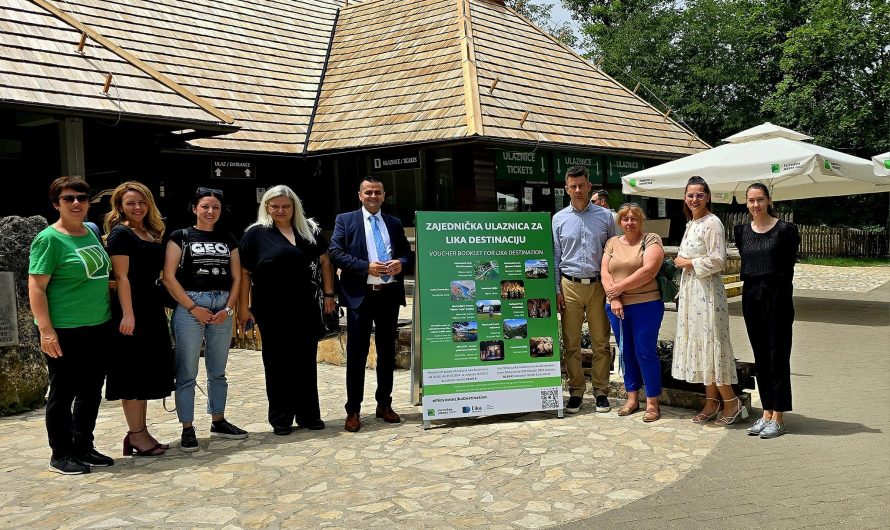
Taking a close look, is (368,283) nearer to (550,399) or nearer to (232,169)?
(550,399)

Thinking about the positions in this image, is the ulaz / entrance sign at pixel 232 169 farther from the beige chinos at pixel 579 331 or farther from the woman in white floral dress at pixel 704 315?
the woman in white floral dress at pixel 704 315

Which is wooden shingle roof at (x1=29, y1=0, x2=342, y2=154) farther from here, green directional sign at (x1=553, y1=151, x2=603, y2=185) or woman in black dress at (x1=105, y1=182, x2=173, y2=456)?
woman in black dress at (x1=105, y1=182, x2=173, y2=456)

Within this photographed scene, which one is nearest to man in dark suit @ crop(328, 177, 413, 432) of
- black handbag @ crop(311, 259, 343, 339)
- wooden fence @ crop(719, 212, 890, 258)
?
black handbag @ crop(311, 259, 343, 339)

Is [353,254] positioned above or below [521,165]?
below

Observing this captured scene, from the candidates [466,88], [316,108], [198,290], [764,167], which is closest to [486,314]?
[198,290]

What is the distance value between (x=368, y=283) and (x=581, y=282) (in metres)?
1.86

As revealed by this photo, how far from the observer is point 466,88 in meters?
14.4

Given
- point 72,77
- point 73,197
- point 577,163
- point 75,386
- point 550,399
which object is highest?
point 72,77

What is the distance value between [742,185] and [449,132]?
16.6ft

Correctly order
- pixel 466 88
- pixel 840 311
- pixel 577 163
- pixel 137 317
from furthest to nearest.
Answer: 1. pixel 577 163
2. pixel 466 88
3. pixel 840 311
4. pixel 137 317

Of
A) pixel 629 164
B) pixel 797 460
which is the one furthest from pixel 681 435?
pixel 629 164

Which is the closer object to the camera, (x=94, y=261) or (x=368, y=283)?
(x=94, y=261)

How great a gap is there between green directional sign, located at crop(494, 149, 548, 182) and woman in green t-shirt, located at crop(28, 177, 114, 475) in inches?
402

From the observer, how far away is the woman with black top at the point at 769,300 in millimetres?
5738
